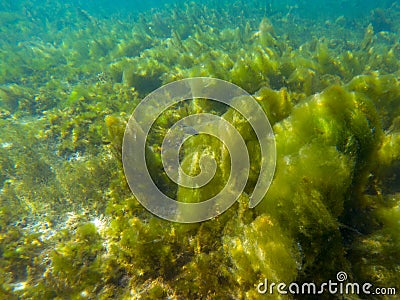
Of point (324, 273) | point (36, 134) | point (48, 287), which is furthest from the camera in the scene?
point (36, 134)

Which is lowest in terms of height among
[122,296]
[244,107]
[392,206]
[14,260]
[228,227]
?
[122,296]

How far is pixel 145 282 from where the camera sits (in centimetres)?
193

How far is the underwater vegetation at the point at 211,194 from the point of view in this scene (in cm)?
147

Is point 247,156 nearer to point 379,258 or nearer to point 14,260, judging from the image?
point 379,258

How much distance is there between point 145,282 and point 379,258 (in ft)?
5.47

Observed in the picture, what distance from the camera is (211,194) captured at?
6.73ft

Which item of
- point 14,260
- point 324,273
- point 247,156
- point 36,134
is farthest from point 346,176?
point 36,134

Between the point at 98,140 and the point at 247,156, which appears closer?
the point at 247,156

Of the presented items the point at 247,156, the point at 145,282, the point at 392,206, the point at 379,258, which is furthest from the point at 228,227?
the point at 392,206

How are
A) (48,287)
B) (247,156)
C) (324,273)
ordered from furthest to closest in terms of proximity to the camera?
(48,287)
(247,156)
(324,273)

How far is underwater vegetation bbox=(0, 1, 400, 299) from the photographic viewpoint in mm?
1470

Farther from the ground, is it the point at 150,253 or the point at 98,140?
the point at 98,140

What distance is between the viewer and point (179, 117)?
12.0ft

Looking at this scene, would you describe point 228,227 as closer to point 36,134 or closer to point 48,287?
point 48,287
